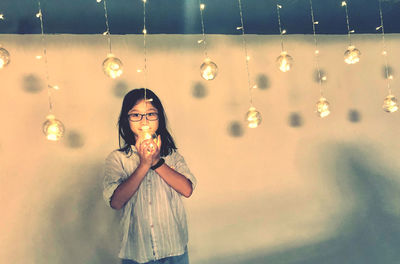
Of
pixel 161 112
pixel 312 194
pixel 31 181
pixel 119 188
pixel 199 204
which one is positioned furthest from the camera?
pixel 312 194

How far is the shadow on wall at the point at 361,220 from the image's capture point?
3580 mm

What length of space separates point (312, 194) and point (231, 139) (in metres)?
1.09

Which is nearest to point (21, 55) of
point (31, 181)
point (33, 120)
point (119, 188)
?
point (33, 120)

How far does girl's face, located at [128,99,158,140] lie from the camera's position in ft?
7.64

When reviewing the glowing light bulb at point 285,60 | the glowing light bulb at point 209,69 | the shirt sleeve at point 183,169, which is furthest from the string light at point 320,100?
the shirt sleeve at point 183,169

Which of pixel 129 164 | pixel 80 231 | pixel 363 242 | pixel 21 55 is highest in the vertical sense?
pixel 21 55

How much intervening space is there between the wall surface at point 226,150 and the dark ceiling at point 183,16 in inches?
8.2

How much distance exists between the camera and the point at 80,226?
3.10m

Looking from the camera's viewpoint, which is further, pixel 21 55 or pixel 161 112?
pixel 21 55

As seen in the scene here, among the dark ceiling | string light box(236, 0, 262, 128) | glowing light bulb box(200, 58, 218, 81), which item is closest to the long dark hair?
glowing light bulb box(200, 58, 218, 81)

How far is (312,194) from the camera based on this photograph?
364 centimetres

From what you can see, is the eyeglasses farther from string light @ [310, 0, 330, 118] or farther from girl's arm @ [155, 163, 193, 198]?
string light @ [310, 0, 330, 118]

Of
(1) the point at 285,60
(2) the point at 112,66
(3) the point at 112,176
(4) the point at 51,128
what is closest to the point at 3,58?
(4) the point at 51,128

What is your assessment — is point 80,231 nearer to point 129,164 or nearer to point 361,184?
point 129,164
